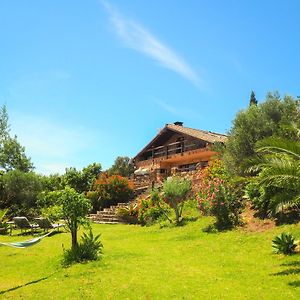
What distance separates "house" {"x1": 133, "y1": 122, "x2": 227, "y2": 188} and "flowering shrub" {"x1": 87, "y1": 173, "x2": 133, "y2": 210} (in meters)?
3.12

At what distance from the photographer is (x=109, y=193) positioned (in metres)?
30.3

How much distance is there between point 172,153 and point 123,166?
29.3 ft

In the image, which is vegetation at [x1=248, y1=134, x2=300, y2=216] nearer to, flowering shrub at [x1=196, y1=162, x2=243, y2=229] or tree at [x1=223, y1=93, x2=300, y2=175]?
flowering shrub at [x1=196, y1=162, x2=243, y2=229]

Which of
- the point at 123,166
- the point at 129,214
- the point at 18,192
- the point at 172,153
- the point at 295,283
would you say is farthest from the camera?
the point at 123,166

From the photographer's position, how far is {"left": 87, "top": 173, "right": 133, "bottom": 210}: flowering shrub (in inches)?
1192

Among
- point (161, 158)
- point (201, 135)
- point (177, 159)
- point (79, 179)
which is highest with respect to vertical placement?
point (201, 135)

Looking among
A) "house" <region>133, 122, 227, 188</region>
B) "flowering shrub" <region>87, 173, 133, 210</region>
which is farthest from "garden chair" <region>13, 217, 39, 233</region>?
"house" <region>133, 122, 227, 188</region>

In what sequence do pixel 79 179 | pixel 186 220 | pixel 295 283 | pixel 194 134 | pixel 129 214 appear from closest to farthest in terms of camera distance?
pixel 295 283
pixel 186 220
pixel 129 214
pixel 194 134
pixel 79 179

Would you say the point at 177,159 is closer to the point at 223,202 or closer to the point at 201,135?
the point at 201,135

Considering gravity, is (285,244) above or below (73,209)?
below

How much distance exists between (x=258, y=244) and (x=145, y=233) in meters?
6.43

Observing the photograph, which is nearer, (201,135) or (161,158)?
(201,135)

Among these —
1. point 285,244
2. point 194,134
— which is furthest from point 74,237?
point 194,134

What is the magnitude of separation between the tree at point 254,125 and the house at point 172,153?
970 centimetres
